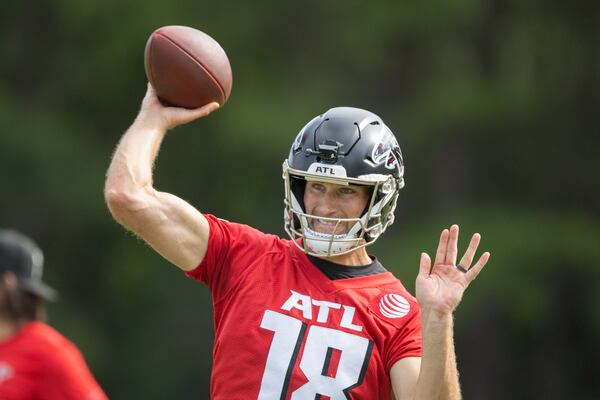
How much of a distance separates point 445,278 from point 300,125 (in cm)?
1125

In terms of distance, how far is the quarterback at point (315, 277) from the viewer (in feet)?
18.0

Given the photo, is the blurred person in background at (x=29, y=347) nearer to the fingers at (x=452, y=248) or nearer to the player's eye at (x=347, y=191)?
the player's eye at (x=347, y=191)

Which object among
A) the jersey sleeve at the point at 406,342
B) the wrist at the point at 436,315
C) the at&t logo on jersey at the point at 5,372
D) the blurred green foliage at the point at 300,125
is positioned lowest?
the blurred green foliage at the point at 300,125

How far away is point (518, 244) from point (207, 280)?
11.3 m

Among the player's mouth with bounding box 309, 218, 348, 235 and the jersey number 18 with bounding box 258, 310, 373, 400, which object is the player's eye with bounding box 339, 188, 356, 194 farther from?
the jersey number 18 with bounding box 258, 310, 373, 400

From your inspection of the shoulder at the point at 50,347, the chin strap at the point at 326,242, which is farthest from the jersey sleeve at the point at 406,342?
the shoulder at the point at 50,347

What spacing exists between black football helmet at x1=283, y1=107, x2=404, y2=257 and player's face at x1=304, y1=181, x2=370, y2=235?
2 cm

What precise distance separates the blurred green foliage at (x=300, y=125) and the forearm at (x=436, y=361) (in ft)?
36.7

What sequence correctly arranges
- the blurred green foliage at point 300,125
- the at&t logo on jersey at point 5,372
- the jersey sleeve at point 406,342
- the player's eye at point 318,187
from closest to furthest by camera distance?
1. the at&t logo on jersey at point 5,372
2. the jersey sleeve at point 406,342
3. the player's eye at point 318,187
4. the blurred green foliage at point 300,125

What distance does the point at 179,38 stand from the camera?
6.15 m

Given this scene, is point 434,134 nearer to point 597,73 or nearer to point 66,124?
A: point 597,73

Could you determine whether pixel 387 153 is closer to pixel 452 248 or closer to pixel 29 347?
pixel 452 248

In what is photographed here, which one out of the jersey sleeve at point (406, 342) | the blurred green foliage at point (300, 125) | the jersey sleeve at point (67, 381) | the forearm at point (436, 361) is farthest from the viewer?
the blurred green foliage at point (300, 125)

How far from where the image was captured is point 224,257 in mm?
5773
